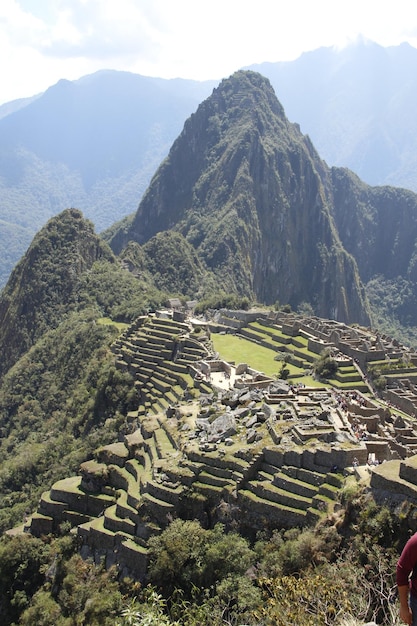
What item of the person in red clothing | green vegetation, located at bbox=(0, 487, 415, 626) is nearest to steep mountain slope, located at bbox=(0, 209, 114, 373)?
green vegetation, located at bbox=(0, 487, 415, 626)

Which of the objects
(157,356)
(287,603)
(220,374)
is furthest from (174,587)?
(157,356)

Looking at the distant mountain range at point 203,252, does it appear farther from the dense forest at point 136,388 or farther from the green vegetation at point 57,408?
the green vegetation at point 57,408

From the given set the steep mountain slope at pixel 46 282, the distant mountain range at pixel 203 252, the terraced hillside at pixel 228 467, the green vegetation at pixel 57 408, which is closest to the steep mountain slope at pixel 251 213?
the distant mountain range at pixel 203 252

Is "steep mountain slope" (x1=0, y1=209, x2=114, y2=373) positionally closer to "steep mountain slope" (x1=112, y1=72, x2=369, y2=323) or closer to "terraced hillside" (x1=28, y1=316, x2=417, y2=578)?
"steep mountain slope" (x1=112, y1=72, x2=369, y2=323)

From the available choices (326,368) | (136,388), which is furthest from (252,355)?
(136,388)

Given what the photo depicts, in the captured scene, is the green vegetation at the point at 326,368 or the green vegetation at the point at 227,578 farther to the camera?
the green vegetation at the point at 326,368

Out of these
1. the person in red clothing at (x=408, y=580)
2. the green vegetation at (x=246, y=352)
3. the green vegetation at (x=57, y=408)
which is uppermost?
the person in red clothing at (x=408, y=580)

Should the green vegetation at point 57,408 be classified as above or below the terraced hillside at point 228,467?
below

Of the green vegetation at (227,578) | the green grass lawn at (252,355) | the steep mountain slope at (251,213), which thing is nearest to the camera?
the green vegetation at (227,578)
